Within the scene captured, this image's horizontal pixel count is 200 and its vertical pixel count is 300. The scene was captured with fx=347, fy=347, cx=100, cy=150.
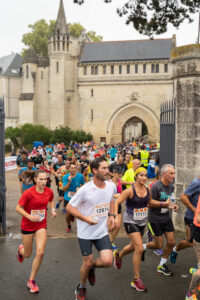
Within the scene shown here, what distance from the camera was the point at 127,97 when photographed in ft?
153

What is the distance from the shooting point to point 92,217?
4.57 m

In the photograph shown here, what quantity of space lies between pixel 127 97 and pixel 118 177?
39621 mm

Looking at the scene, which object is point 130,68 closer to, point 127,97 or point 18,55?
point 127,97

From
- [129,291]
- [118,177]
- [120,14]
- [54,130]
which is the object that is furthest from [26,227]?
[54,130]

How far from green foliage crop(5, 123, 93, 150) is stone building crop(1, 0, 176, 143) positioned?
151 inches

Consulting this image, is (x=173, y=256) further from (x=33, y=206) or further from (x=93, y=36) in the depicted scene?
(x=93, y=36)

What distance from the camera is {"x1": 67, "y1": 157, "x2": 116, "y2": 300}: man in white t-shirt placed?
4559mm

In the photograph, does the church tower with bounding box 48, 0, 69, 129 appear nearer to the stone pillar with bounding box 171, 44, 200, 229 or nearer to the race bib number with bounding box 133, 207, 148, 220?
the stone pillar with bounding box 171, 44, 200, 229

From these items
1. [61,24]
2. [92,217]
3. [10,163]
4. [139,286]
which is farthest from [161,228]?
[61,24]

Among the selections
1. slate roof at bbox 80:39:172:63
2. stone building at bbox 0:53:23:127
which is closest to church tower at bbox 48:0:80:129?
slate roof at bbox 80:39:172:63

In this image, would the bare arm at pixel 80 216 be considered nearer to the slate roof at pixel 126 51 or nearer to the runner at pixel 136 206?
the runner at pixel 136 206

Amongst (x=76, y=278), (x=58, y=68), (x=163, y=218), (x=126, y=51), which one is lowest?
(x=76, y=278)

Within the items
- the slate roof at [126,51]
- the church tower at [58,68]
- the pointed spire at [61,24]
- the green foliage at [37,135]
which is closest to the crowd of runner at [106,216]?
the green foliage at [37,135]

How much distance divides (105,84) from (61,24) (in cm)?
990
